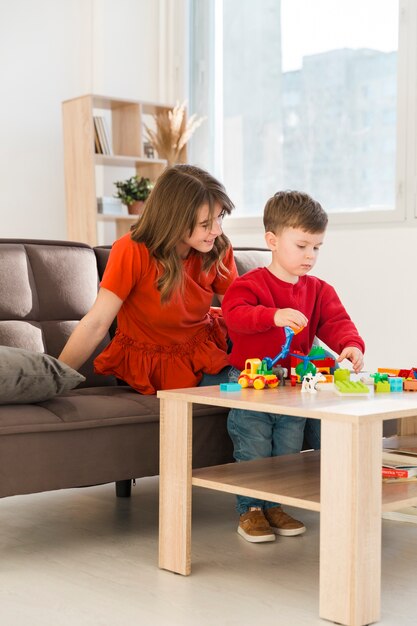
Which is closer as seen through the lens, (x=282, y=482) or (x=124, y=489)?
(x=282, y=482)

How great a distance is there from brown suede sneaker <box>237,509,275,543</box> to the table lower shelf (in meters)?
0.18

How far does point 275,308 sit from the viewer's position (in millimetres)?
2205

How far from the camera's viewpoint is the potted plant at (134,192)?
190 inches

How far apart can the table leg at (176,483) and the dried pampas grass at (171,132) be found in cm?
312

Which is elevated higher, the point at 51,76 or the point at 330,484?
the point at 51,76

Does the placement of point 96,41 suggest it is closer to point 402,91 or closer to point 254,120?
point 254,120

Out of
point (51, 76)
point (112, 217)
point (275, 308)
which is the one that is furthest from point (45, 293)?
point (51, 76)

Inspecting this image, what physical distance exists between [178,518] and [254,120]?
10.5ft

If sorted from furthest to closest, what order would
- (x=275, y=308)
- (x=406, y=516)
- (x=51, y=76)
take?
1. (x=51, y=76)
2. (x=406, y=516)
3. (x=275, y=308)

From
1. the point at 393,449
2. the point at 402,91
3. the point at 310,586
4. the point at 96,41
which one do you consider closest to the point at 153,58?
the point at 96,41

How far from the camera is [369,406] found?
1.73 meters

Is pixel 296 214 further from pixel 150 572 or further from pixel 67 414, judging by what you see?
pixel 150 572

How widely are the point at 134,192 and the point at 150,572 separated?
10.2ft

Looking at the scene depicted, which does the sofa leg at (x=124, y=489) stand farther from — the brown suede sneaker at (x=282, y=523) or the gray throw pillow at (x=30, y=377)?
the gray throw pillow at (x=30, y=377)
